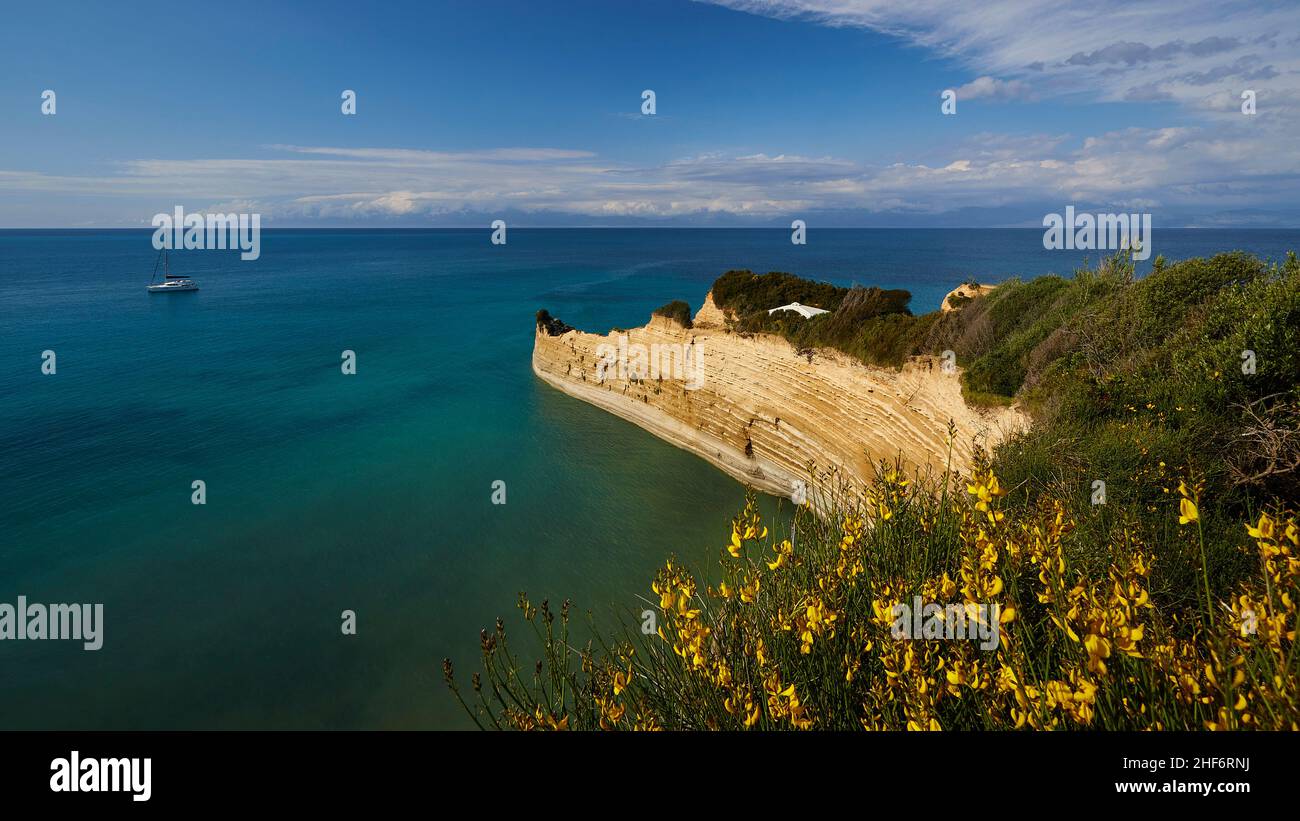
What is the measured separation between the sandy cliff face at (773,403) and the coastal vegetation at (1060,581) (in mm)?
1848

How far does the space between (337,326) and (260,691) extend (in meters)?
39.9

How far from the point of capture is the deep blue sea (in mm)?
11148

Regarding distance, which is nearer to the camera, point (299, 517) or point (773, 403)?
point (299, 517)

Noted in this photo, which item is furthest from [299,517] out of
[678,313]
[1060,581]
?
[1060,581]

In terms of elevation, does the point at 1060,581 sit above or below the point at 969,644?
above

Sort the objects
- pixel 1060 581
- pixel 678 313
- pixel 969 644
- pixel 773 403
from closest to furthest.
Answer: pixel 1060 581
pixel 969 644
pixel 773 403
pixel 678 313

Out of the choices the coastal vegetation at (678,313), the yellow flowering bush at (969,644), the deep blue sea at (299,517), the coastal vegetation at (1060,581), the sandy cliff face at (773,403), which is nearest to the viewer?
the yellow flowering bush at (969,644)

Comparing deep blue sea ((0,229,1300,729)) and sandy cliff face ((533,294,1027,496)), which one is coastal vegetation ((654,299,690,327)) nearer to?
sandy cliff face ((533,294,1027,496))

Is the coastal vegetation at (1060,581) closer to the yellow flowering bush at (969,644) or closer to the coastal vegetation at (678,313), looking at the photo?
the yellow flowering bush at (969,644)

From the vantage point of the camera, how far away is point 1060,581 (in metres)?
3.23

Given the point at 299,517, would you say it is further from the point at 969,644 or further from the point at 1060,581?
the point at 1060,581

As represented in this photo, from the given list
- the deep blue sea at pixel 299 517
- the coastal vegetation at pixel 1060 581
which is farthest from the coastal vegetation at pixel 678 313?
the coastal vegetation at pixel 1060 581

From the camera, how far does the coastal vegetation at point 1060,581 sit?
2744 mm

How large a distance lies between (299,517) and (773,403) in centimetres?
1464
